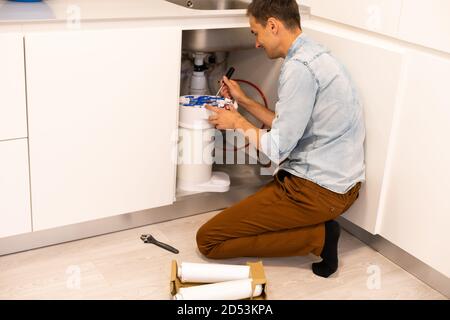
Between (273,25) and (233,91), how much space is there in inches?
14.8

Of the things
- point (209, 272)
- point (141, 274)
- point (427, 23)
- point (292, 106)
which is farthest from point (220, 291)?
point (427, 23)

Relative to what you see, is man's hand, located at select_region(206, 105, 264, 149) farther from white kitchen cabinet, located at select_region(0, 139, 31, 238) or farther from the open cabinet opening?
white kitchen cabinet, located at select_region(0, 139, 31, 238)

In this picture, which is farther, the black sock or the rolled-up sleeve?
the black sock

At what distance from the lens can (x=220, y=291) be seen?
1.90m

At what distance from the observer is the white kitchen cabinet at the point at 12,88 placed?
1.85 metres

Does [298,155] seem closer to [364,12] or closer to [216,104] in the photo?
[216,104]

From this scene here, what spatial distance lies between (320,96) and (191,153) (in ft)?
1.92

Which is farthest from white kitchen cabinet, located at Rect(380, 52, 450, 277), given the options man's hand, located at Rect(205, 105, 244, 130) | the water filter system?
the water filter system

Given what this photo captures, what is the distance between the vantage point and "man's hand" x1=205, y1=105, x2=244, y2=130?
2.21 m

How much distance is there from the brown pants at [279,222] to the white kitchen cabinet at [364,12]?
0.51m

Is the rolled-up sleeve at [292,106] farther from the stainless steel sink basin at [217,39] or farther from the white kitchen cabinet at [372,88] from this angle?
the stainless steel sink basin at [217,39]

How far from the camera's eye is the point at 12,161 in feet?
6.51

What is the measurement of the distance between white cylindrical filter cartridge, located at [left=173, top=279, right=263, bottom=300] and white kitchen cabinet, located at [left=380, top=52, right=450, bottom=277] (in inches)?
21.4
